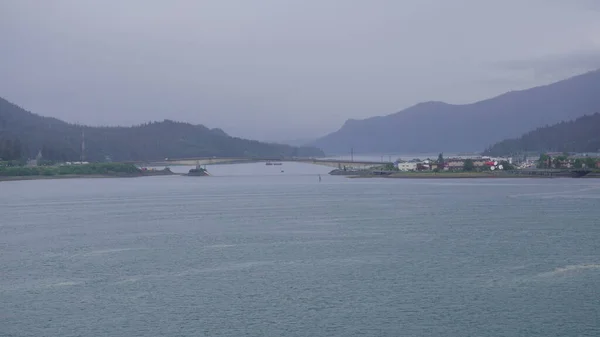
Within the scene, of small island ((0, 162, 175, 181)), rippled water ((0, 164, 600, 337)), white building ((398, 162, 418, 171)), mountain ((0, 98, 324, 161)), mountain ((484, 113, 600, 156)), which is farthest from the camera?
mountain ((484, 113, 600, 156))

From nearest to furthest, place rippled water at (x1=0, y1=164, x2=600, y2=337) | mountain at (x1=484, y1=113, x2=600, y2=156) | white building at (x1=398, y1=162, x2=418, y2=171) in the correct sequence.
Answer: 1. rippled water at (x1=0, y1=164, x2=600, y2=337)
2. white building at (x1=398, y1=162, x2=418, y2=171)
3. mountain at (x1=484, y1=113, x2=600, y2=156)

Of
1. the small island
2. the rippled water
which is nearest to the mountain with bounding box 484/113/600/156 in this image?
the small island

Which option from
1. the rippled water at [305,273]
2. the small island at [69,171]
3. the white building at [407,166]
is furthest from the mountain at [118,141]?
the rippled water at [305,273]

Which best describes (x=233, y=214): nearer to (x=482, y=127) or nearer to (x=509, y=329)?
(x=509, y=329)

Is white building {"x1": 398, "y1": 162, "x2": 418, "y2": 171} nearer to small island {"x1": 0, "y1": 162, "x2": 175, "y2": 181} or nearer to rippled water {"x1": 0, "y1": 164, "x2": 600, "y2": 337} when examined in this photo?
small island {"x1": 0, "y1": 162, "x2": 175, "y2": 181}

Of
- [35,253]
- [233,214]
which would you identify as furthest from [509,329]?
[233,214]

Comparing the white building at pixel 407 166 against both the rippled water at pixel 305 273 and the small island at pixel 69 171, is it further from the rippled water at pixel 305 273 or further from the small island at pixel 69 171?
the rippled water at pixel 305 273
